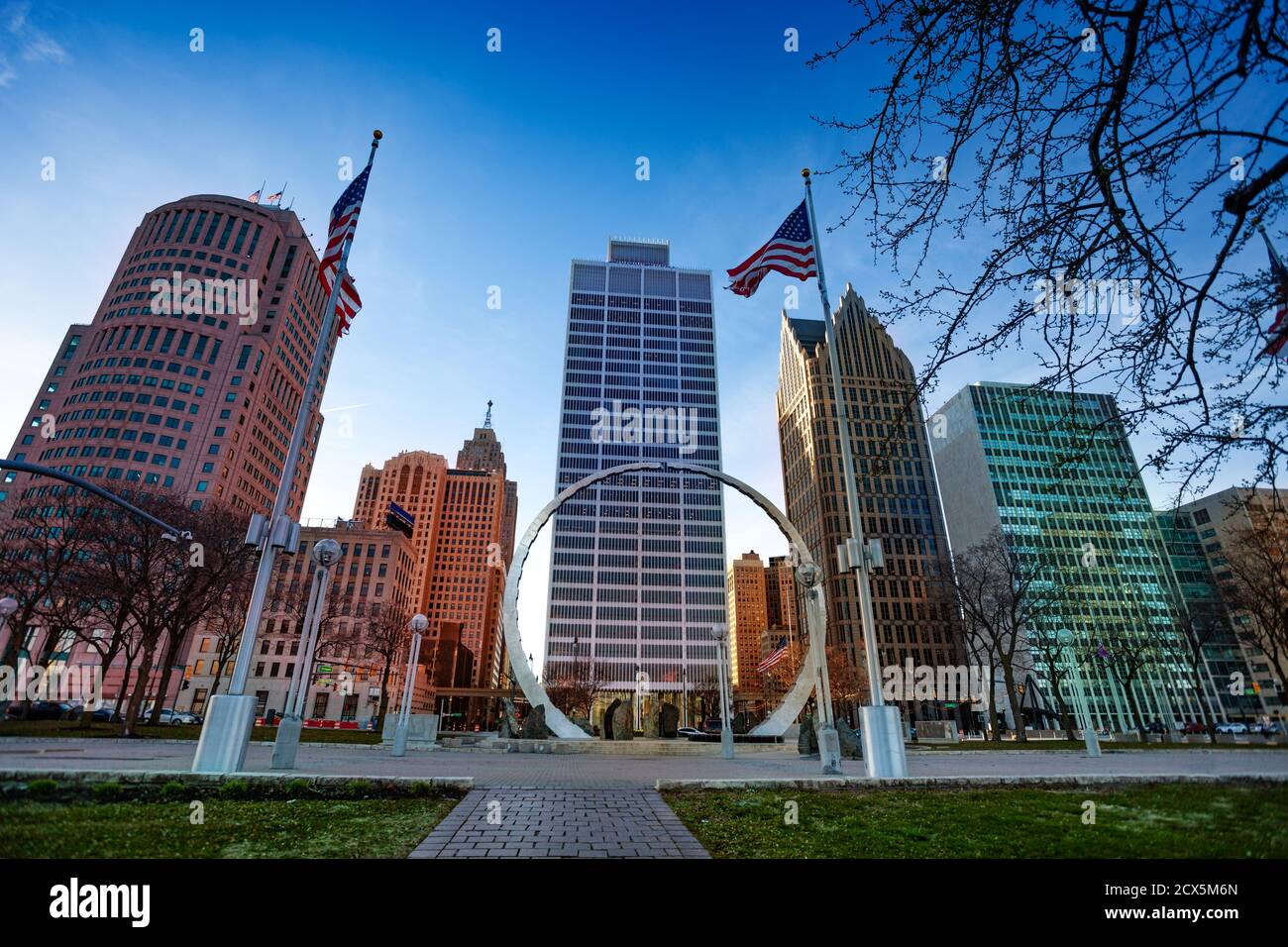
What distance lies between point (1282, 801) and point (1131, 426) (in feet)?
9.22

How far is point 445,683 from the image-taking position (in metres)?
91.9

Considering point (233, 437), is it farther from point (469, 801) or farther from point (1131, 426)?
point (1131, 426)

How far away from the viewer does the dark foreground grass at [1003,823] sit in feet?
12.9

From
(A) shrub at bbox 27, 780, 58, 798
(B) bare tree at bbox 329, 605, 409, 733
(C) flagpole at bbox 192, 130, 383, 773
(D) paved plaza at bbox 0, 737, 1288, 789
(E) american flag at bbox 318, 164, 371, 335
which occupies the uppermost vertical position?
(E) american flag at bbox 318, 164, 371, 335

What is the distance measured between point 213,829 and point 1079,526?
9723 cm

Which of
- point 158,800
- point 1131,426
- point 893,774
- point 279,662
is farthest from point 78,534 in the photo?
point 279,662

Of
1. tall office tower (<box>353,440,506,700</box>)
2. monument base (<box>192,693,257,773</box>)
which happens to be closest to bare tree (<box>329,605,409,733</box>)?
monument base (<box>192,693,257,773</box>)

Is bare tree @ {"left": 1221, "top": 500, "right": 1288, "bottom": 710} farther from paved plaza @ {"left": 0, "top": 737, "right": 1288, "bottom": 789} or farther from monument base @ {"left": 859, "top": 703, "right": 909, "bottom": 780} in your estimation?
monument base @ {"left": 859, "top": 703, "right": 909, "bottom": 780}

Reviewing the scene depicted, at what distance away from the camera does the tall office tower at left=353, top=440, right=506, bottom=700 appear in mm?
187250

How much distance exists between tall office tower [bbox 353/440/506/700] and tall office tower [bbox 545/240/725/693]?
66.5 meters

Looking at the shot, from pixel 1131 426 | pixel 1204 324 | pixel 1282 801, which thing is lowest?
pixel 1282 801

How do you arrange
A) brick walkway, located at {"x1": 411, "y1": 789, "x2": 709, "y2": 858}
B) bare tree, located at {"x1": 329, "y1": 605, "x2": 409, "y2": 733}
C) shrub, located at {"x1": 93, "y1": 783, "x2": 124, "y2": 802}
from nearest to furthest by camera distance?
1. brick walkway, located at {"x1": 411, "y1": 789, "x2": 709, "y2": 858}
2. shrub, located at {"x1": 93, "y1": 783, "x2": 124, "y2": 802}
3. bare tree, located at {"x1": 329, "y1": 605, "x2": 409, "y2": 733}

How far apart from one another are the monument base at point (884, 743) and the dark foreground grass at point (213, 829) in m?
7.91
